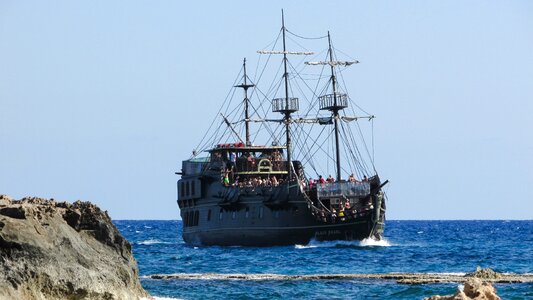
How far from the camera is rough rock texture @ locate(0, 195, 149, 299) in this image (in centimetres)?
2119

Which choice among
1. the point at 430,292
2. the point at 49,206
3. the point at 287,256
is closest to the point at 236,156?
the point at 287,256

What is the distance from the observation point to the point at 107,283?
2302 centimetres

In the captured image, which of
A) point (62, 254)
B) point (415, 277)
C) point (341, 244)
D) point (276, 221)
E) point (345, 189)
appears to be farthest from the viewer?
point (276, 221)

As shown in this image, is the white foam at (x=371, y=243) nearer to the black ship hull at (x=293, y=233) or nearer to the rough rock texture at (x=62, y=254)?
the black ship hull at (x=293, y=233)

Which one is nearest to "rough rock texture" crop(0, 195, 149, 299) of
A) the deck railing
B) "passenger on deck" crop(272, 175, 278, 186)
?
the deck railing

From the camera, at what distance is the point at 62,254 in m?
22.2

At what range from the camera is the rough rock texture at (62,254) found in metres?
21.2

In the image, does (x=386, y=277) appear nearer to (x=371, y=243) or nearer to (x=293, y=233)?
(x=371, y=243)

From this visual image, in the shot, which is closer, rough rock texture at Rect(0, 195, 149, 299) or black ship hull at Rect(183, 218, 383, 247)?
rough rock texture at Rect(0, 195, 149, 299)

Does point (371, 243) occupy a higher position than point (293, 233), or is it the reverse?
point (293, 233)

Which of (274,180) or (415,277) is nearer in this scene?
(415,277)

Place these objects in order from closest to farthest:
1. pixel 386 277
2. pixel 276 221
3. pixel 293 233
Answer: pixel 386 277, pixel 293 233, pixel 276 221

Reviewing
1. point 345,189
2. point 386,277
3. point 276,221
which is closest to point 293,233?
point 276,221

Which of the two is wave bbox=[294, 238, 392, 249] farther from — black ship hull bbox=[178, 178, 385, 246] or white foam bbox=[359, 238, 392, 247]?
black ship hull bbox=[178, 178, 385, 246]
